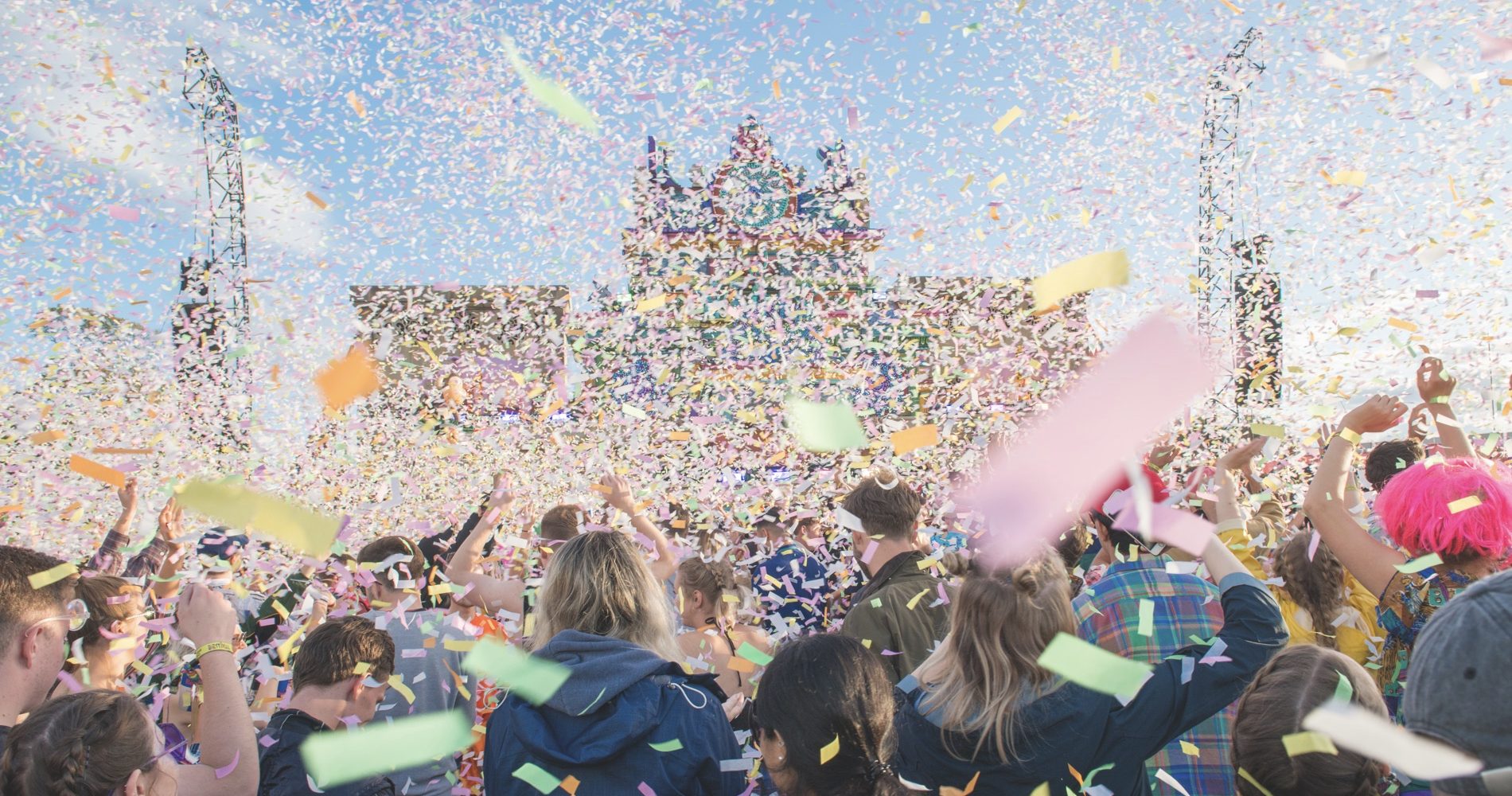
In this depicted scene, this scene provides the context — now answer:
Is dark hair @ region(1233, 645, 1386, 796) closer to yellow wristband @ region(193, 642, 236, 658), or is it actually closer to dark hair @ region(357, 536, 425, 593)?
yellow wristband @ region(193, 642, 236, 658)

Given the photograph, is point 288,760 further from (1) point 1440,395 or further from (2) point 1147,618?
(1) point 1440,395

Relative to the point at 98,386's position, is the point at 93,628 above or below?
below

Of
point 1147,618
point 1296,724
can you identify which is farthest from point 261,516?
point 1296,724

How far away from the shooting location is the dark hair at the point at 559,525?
445cm

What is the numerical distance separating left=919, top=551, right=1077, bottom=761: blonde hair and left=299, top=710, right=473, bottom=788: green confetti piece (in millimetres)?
1630

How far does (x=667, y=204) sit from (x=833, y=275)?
1.74 meters

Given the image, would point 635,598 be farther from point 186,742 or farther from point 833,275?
point 833,275

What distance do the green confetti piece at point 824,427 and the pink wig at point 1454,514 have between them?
4244 mm

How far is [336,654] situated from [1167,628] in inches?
93.8

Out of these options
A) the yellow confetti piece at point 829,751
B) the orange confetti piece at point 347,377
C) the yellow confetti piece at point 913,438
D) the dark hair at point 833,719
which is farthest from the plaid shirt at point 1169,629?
the orange confetti piece at point 347,377

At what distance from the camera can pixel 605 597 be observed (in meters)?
2.44

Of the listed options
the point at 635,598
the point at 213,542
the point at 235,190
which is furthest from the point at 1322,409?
the point at 235,190

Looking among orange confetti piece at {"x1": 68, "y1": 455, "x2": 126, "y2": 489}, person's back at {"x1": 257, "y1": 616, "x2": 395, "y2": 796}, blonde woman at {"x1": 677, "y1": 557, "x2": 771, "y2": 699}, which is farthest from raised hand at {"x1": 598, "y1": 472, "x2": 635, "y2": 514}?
orange confetti piece at {"x1": 68, "y1": 455, "x2": 126, "y2": 489}

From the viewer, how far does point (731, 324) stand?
818cm
